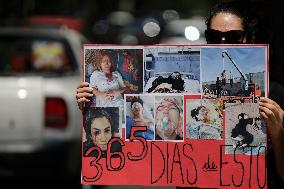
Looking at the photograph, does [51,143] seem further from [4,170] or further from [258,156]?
[258,156]

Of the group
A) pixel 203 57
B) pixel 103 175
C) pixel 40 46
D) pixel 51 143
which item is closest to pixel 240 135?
pixel 203 57

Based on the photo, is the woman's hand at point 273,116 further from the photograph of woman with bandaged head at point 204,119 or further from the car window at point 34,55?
the car window at point 34,55

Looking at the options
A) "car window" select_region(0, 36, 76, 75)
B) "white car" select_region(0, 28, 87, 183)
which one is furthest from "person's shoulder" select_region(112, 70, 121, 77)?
"car window" select_region(0, 36, 76, 75)

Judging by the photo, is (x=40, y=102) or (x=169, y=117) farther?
(x=40, y=102)

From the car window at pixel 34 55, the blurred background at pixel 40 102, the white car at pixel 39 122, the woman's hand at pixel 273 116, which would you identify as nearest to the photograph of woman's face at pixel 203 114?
the woman's hand at pixel 273 116

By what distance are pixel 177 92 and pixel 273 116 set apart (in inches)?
17.0

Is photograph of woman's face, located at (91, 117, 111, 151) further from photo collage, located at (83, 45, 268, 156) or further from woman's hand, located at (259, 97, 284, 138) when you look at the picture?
woman's hand, located at (259, 97, 284, 138)

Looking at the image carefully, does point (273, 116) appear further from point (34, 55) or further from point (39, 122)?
point (34, 55)

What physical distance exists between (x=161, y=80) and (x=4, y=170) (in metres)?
4.48

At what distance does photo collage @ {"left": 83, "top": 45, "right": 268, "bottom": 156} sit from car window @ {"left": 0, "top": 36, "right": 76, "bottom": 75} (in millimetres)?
4524

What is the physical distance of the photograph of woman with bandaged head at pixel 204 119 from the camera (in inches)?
129

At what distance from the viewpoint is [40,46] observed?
8031 mm

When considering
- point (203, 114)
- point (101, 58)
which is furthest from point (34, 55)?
point (203, 114)

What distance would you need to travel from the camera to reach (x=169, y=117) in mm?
3326
